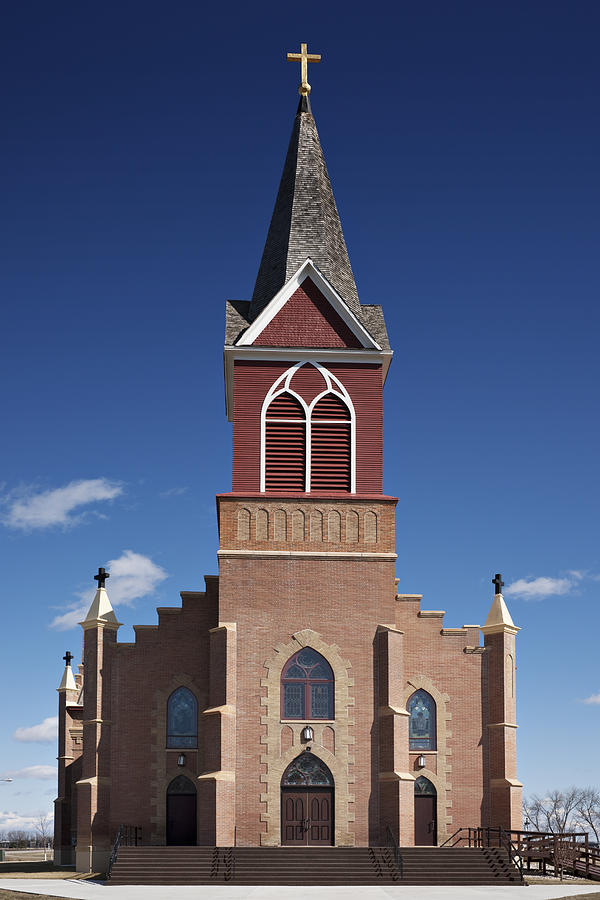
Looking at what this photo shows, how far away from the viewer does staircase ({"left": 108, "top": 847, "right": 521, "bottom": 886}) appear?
33.0m

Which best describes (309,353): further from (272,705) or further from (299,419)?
(272,705)

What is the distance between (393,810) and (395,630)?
5.54 meters

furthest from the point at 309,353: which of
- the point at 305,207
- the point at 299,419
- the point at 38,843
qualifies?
the point at 38,843

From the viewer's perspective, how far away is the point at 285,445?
40.1 m

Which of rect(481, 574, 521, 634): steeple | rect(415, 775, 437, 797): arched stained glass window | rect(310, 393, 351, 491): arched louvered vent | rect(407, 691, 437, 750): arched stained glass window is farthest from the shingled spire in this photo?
rect(415, 775, 437, 797): arched stained glass window

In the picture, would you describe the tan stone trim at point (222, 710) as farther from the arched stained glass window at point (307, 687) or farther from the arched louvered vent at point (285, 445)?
the arched louvered vent at point (285, 445)

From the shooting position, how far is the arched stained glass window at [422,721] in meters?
39.3

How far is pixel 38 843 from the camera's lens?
316ft

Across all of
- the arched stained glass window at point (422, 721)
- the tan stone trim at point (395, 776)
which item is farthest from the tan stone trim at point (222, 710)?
the arched stained glass window at point (422, 721)

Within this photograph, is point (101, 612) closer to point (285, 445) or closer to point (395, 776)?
point (285, 445)

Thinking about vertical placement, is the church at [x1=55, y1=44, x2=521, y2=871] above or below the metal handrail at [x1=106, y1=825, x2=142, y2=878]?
above

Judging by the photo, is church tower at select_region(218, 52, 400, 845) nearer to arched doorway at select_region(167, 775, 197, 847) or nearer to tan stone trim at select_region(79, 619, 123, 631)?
arched doorway at select_region(167, 775, 197, 847)

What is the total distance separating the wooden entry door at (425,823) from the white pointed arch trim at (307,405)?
34.5ft

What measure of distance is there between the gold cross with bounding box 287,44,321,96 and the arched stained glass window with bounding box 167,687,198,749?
76.3 feet
